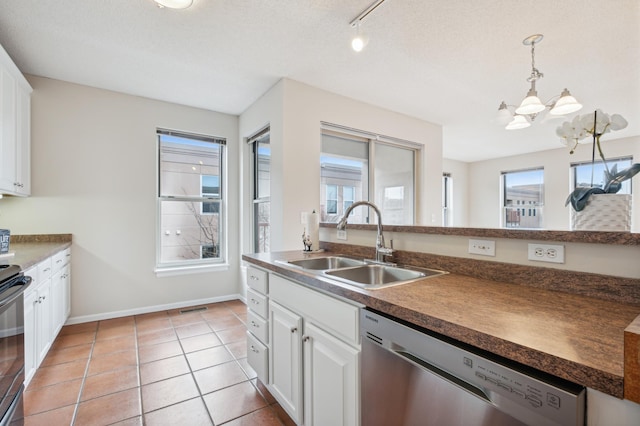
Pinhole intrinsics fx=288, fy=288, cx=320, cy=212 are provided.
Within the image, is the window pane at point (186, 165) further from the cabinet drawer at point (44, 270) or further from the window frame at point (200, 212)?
the cabinet drawer at point (44, 270)

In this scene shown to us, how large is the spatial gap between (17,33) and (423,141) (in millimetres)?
4461

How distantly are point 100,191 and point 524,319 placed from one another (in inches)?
157

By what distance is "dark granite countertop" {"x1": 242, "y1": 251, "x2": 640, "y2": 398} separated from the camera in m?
0.62

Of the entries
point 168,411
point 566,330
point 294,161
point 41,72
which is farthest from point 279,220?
point 41,72

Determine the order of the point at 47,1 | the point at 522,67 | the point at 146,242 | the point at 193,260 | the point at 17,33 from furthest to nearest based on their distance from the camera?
the point at 193,260 → the point at 146,242 → the point at 522,67 → the point at 17,33 → the point at 47,1

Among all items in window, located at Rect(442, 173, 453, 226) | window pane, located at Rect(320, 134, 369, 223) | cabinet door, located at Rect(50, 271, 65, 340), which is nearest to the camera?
cabinet door, located at Rect(50, 271, 65, 340)

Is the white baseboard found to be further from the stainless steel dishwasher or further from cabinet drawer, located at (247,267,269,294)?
the stainless steel dishwasher

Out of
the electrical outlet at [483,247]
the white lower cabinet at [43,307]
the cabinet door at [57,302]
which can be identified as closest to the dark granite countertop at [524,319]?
the electrical outlet at [483,247]

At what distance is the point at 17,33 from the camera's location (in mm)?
2264

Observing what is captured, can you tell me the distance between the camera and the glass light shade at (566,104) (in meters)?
2.20

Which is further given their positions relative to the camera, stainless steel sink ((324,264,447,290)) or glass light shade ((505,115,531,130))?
glass light shade ((505,115,531,130))

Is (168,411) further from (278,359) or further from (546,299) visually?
(546,299)

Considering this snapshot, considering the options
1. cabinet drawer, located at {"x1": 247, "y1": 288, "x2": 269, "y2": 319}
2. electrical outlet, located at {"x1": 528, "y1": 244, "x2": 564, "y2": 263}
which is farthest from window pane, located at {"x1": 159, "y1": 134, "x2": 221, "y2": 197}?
electrical outlet, located at {"x1": 528, "y1": 244, "x2": 564, "y2": 263}

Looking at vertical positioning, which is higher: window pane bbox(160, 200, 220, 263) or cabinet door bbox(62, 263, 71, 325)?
window pane bbox(160, 200, 220, 263)
